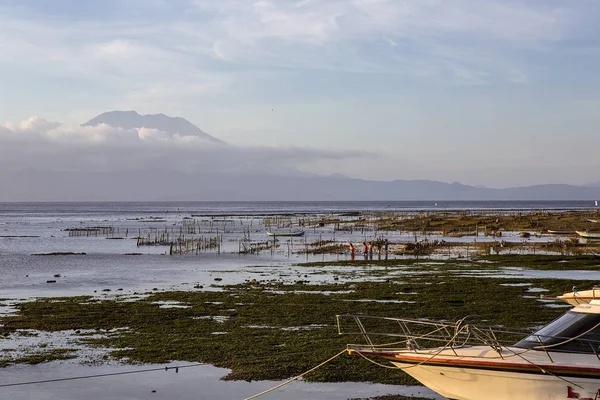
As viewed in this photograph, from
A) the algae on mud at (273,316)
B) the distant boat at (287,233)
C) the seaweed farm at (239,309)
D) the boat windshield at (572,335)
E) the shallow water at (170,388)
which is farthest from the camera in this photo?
the distant boat at (287,233)

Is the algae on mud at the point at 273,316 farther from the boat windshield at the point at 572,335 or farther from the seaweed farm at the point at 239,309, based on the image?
the boat windshield at the point at 572,335

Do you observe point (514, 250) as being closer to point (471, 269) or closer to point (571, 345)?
point (471, 269)

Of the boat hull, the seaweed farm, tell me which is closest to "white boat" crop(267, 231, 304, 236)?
the seaweed farm

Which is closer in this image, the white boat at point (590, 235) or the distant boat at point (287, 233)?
the white boat at point (590, 235)

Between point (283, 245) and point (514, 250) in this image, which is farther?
point (283, 245)

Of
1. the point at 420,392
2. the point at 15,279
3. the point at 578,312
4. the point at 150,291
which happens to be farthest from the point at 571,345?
the point at 15,279

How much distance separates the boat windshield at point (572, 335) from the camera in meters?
13.4

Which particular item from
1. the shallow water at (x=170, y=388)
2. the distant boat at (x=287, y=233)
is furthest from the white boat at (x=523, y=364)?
the distant boat at (x=287, y=233)

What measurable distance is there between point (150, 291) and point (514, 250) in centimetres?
3282

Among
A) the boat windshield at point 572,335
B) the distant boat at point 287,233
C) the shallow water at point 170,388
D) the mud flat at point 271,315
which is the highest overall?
the boat windshield at point 572,335

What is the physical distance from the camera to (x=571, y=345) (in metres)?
13.5

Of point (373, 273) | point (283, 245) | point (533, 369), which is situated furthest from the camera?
point (283, 245)

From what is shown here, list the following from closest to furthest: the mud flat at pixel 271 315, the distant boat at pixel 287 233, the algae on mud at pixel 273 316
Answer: the algae on mud at pixel 273 316 → the mud flat at pixel 271 315 → the distant boat at pixel 287 233

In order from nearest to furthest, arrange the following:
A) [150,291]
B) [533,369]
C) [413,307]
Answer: [533,369]
[413,307]
[150,291]
